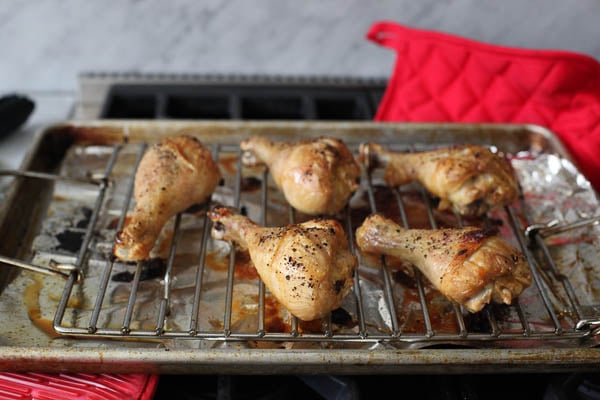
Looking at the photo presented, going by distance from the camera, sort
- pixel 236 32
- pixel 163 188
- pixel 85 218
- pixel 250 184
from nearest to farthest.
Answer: pixel 163 188 → pixel 85 218 → pixel 250 184 → pixel 236 32

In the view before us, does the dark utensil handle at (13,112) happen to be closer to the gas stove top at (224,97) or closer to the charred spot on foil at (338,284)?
the gas stove top at (224,97)

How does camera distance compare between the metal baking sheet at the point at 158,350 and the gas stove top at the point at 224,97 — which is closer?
the metal baking sheet at the point at 158,350

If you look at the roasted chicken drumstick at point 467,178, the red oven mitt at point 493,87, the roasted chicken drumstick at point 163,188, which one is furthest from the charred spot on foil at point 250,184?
the red oven mitt at point 493,87

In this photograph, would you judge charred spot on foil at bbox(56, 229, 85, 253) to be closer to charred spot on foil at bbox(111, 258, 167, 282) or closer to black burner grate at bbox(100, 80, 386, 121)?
charred spot on foil at bbox(111, 258, 167, 282)

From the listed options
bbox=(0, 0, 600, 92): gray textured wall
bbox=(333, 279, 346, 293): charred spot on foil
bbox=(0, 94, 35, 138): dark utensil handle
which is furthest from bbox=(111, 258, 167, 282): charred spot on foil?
bbox=(0, 0, 600, 92): gray textured wall

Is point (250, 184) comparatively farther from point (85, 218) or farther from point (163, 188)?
point (85, 218)

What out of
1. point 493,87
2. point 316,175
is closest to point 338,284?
point 316,175
